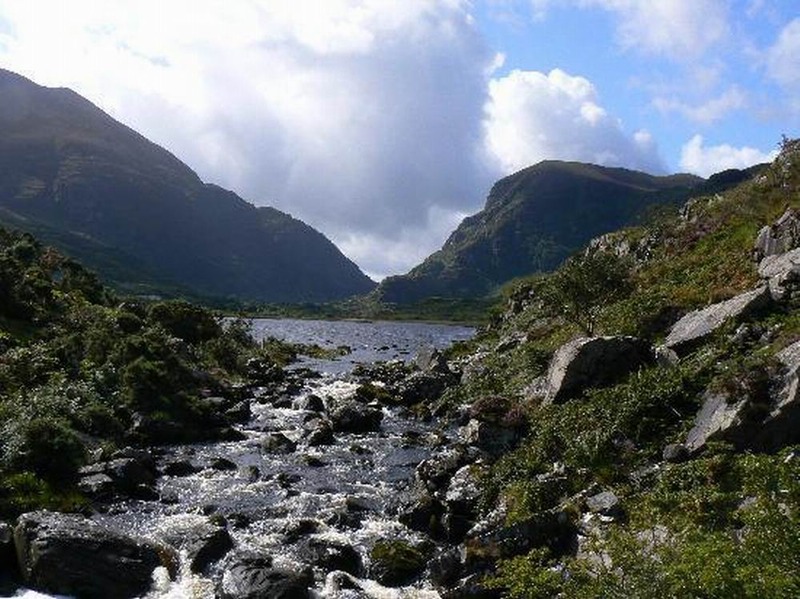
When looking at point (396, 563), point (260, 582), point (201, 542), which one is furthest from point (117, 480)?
point (396, 563)

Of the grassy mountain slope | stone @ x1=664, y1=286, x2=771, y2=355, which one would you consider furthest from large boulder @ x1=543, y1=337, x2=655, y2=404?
stone @ x1=664, y1=286, x2=771, y2=355

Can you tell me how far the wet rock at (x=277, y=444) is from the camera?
4188cm

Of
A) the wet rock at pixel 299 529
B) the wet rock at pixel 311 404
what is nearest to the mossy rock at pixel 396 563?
the wet rock at pixel 299 529

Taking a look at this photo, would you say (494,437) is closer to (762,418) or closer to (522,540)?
(522,540)

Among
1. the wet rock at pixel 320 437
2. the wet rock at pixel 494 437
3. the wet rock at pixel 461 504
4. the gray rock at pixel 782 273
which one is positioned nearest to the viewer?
the wet rock at pixel 461 504

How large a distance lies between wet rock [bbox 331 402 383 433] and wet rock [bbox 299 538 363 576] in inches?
872

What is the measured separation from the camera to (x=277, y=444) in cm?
4228

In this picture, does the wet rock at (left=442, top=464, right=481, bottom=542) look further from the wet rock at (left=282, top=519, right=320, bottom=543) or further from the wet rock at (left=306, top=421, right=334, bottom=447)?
the wet rock at (left=306, top=421, right=334, bottom=447)

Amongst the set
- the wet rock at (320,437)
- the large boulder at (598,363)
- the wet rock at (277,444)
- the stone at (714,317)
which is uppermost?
the stone at (714,317)

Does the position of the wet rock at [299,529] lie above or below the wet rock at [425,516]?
below

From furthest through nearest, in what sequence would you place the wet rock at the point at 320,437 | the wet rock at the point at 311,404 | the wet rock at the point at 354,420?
the wet rock at the point at 311,404 < the wet rock at the point at 354,420 < the wet rock at the point at 320,437

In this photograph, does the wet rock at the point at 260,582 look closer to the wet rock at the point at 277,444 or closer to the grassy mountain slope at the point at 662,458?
the grassy mountain slope at the point at 662,458

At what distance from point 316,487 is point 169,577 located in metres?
11.5

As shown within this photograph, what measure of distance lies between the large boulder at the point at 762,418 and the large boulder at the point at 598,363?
8884 millimetres
